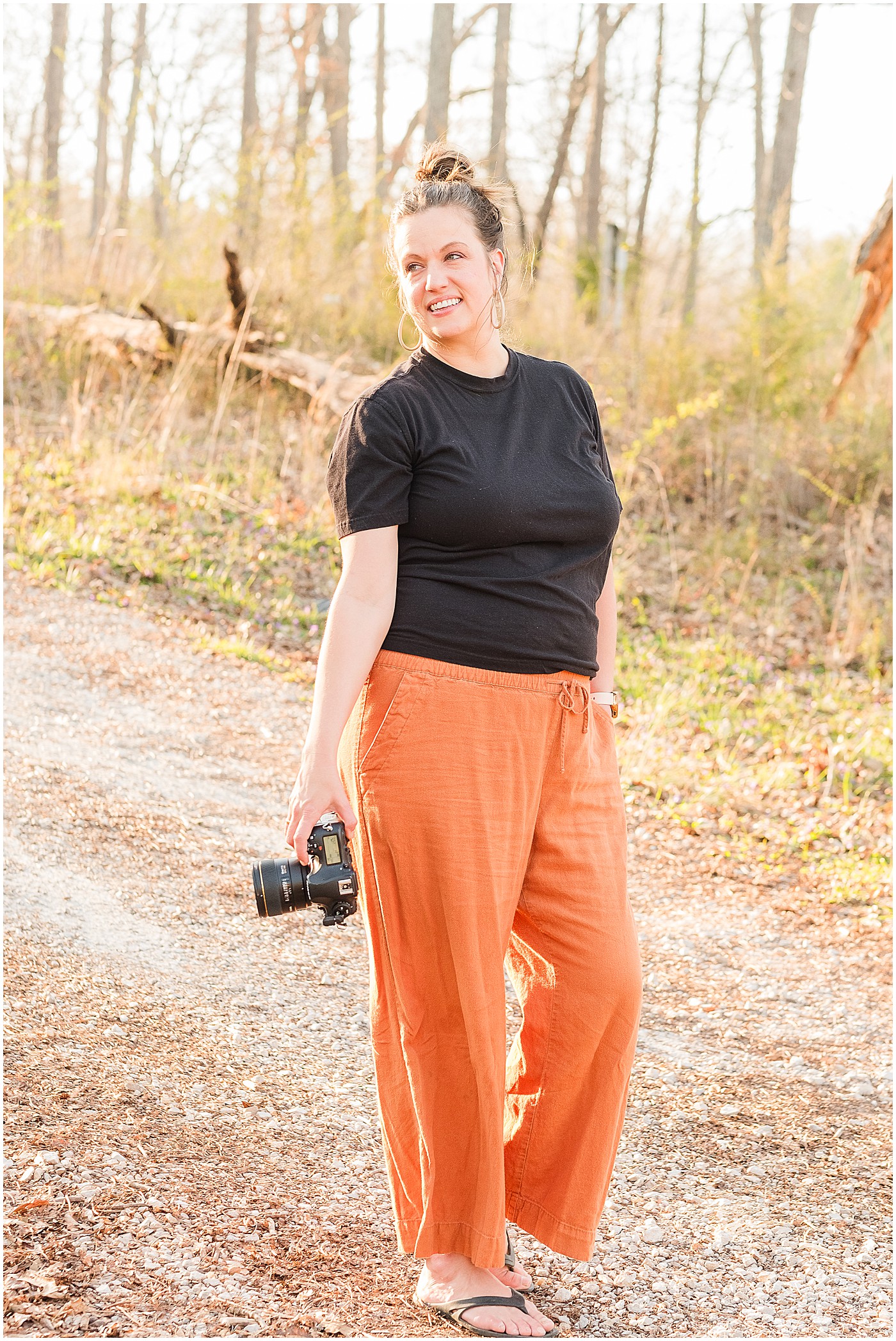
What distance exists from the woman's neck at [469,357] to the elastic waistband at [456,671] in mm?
572

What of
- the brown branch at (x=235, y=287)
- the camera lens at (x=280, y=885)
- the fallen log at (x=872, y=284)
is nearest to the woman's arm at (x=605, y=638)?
the camera lens at (x=280, y=885)

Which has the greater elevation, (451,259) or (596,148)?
(596,148)

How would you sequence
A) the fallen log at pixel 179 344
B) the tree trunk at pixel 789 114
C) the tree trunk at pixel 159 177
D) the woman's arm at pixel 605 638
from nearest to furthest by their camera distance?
the woman's arm at pixel 605 638, the fallen log at pixel 179 344, the tree trunk at pixel 159 177, the tree trunk at pixel 789 114

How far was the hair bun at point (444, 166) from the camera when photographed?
219 centimetres

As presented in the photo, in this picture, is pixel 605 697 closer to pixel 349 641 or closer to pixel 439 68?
pixel 349 641

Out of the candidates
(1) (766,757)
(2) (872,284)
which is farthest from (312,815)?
(2) (872,284)

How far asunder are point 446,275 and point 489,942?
125 cm

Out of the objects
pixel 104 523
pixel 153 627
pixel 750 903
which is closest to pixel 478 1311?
pixel 750 903

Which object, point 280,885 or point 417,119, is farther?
point 417,119

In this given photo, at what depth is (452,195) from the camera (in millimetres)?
2141

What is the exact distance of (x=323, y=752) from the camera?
1.97 metres

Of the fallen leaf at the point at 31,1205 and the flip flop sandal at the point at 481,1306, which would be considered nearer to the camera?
the flip flop sandal at the point at 481,1306

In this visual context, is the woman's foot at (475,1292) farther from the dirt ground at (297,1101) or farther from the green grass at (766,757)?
the green grass at (766,757)

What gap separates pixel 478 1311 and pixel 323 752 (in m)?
1.11
